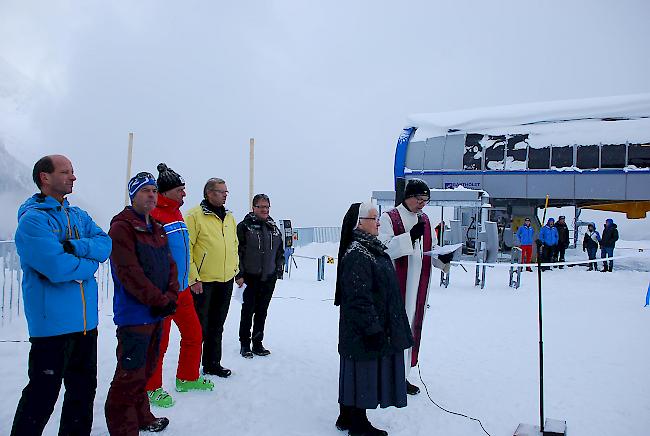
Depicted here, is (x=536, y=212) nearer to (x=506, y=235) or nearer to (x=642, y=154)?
(x=506, y=235)

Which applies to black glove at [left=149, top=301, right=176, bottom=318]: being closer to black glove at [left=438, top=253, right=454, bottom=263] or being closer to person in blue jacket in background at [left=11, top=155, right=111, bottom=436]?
person in blue jacket in background at [left=11, top=155, right=111, bottom=436]

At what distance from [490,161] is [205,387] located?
18401 mm

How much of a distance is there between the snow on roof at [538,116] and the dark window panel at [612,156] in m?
1.16

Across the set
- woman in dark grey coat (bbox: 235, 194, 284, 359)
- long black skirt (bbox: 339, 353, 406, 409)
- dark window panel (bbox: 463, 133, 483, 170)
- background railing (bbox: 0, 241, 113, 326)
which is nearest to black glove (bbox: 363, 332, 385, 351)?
long black skirt (bbox: 339, 353, 406, 409)

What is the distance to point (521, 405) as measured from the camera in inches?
177

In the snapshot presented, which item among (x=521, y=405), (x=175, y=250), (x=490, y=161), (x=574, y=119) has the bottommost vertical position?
(x=521, y=405)

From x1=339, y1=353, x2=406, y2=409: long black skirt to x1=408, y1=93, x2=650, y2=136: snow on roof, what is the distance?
19107mm

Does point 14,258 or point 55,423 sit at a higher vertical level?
point 14,258

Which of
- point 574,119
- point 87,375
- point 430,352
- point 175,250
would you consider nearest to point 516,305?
point 430,352

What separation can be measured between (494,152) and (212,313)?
18142mm

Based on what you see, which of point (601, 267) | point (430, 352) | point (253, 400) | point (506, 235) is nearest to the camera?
point (253, 400)

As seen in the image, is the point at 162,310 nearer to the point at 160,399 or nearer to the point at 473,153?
the point at 160,399

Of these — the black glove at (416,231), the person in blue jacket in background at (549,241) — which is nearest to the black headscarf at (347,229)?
the black glove at (416,231)

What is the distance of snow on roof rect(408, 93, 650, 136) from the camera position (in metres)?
20.0
